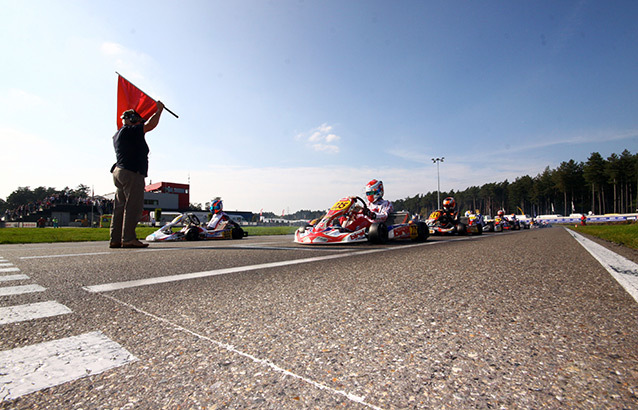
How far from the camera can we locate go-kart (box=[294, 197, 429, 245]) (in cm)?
776

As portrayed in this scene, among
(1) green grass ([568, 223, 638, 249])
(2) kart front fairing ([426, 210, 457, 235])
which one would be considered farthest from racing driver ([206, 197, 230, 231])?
(1) green grass ([568, 223, 638, 249])

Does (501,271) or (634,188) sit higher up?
(634,188)

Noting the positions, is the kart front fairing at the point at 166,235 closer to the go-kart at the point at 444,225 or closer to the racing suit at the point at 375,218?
the racing suit at the point at 375,218

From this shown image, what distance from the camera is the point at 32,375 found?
1.06 meters

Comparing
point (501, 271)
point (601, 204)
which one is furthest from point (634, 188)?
point (501, 271)

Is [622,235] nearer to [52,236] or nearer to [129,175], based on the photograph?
[129,175]

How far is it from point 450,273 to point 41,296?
3.46m

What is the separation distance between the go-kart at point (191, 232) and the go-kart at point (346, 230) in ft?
16.4

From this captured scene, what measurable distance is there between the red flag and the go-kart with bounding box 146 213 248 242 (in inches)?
211

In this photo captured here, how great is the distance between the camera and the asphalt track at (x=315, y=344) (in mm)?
956

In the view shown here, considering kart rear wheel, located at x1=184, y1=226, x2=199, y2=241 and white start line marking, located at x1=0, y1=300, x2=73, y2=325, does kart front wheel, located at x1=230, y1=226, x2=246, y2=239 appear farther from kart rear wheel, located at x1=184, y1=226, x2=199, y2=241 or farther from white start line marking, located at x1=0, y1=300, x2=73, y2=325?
white start line marking, located at x1=0, y1=300, x2=73, y2=325

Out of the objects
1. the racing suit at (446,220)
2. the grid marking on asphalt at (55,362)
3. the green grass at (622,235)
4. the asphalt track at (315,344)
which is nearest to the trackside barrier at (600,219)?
the green grass at (622,235)

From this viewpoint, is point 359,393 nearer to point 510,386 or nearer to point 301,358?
point 301,358

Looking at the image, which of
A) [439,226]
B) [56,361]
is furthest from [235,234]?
[56,361]
